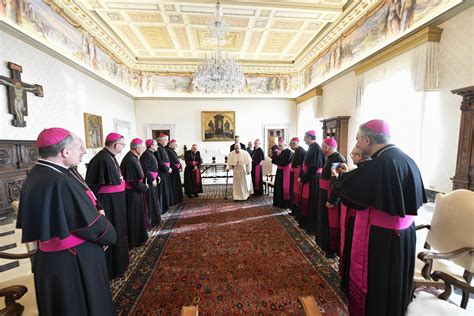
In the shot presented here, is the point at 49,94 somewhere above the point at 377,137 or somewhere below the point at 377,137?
above

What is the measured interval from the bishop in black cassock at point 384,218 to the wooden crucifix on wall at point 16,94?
248 inches

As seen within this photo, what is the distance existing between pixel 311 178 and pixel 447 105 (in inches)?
111

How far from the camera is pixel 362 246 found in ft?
7.14

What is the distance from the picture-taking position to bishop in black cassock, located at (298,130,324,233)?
14.5 ft

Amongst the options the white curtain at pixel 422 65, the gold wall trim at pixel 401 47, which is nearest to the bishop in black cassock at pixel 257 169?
the gold wall trim at pixel 401 47

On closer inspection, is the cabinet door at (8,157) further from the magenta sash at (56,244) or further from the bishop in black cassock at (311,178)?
the bishop in black cassock at (311,178)

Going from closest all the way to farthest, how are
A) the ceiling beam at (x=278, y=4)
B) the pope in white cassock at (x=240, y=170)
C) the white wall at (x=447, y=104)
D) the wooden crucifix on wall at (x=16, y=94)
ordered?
the white wall at (x=447, y=104) < the wooden crucifix on wall at (x=16, y=94) < the ceiling beam at (x=278, y=4) < the pope in white cassock at (x=240, y=170)

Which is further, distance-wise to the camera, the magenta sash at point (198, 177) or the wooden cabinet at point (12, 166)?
the magenta sash at point (198, 177)

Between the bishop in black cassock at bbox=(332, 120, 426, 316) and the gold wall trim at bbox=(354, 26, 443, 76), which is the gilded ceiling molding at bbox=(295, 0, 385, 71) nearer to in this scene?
the gold wall trim at bbox=(354, 26, 443, 76)

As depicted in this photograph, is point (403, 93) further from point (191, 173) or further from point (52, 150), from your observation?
point (191, 173)

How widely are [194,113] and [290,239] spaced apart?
29.9 ft

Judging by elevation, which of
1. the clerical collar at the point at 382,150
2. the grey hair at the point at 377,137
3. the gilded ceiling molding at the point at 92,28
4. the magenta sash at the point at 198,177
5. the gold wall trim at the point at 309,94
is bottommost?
the magenta sash at the point at 198,177

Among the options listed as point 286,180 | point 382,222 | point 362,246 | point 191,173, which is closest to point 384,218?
point 382,222

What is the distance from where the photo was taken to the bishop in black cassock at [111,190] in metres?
3.07
